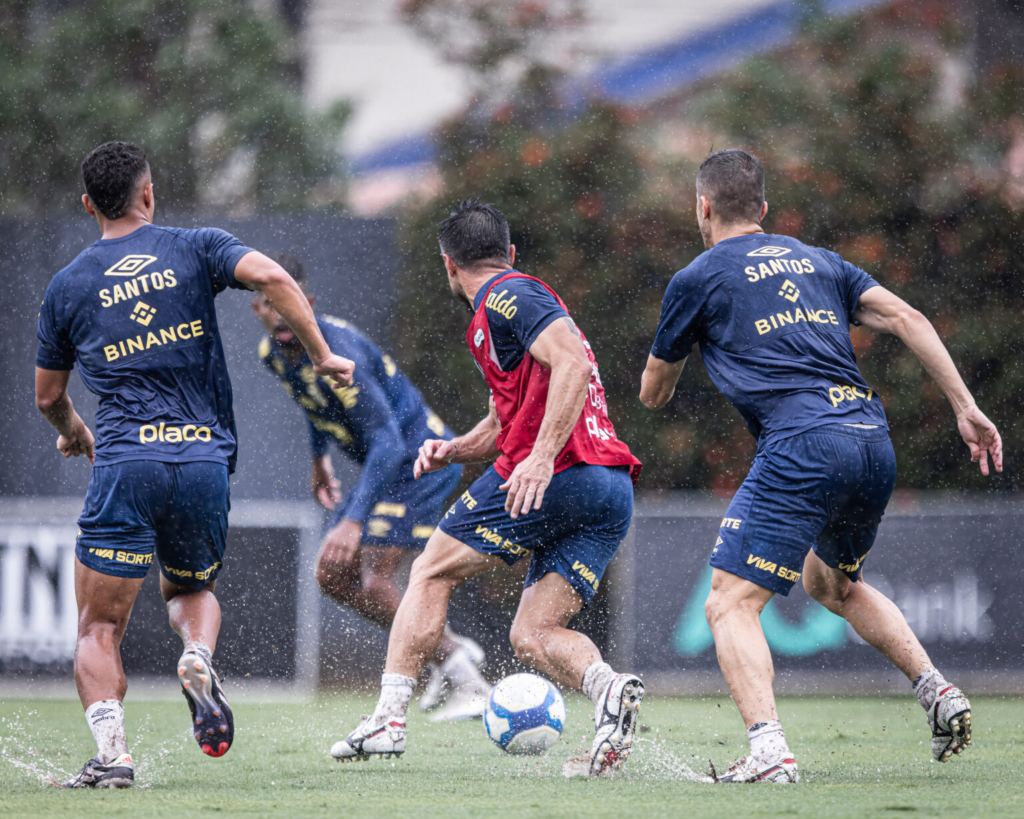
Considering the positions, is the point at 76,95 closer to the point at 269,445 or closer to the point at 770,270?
the point at 269,445

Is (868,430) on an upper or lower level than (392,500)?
upper

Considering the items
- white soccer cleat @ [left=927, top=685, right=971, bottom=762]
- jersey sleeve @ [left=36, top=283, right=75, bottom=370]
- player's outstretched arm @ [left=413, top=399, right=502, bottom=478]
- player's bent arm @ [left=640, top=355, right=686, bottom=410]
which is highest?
jersey sleeve @ [left=36, top=283, right=75, bottom=370]

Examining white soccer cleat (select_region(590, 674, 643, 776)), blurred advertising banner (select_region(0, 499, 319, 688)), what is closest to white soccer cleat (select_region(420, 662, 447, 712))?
blurred advertising banner (select_region(0, 499, 319, 688))

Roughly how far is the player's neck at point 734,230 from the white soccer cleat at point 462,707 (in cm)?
288

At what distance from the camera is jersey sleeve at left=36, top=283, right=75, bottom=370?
439cm

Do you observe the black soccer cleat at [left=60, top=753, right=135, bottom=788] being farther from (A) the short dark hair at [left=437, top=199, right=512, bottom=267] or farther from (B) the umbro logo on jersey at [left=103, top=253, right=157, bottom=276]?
(A) the short dark hair at [left=437, top=199, right=512, bottom=267]

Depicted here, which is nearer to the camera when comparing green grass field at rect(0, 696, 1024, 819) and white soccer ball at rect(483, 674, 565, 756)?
green grass field at rect(0, 696, 1024, 819)

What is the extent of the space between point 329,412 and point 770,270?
3.08 metres

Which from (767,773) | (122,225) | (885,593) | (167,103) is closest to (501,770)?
(767,773)

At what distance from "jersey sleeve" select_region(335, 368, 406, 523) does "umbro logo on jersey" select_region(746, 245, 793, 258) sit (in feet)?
8.78

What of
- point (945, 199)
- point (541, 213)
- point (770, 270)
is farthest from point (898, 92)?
point (770, 270)

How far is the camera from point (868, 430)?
14.4 ft

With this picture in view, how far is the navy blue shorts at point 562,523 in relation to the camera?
14.9ft

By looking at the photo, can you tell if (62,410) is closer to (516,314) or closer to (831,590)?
(516,314)
